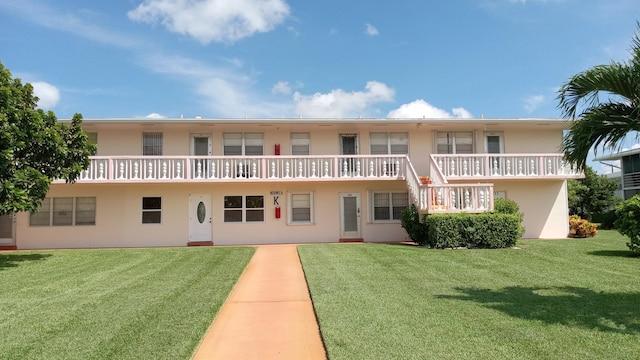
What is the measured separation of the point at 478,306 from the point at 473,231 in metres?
8.04

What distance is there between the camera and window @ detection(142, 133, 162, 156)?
1928cm

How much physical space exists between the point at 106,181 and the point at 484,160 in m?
15.1

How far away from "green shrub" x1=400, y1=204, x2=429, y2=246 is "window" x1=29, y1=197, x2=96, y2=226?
41.8 feet

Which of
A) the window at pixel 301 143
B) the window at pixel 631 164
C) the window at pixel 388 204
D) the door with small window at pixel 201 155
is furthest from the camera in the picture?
the window at pixel 631 164

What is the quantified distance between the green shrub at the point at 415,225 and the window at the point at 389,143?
372cm

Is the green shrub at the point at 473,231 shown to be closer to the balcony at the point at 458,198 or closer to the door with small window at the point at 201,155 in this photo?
the balcony at the point at 458,198

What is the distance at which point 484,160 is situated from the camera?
1873 cm

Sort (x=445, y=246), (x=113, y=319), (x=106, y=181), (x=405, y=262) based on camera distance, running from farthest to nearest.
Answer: (x=106, y=181) → (x=445, y=246) → (x=405, y=262) → (x=113, y=319)

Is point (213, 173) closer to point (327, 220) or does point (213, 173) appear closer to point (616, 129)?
point (327, 220)

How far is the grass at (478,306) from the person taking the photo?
5.10 m

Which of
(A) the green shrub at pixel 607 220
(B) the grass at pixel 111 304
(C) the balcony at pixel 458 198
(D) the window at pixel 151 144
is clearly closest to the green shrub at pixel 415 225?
(C) the balcony at pixel 458 198

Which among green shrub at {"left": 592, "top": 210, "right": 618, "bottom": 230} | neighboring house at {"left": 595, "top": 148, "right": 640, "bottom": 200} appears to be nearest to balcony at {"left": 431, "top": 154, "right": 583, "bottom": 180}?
green shrub at {"left": 592, "top": 210, "right": 618, "bottom": 230}

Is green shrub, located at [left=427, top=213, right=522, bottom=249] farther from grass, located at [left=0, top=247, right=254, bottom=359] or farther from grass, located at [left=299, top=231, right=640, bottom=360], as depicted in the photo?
grass, located at [left=0, top=247, right=254, bottom=359]

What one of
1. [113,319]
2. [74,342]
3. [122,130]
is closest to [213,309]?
[113,319]
